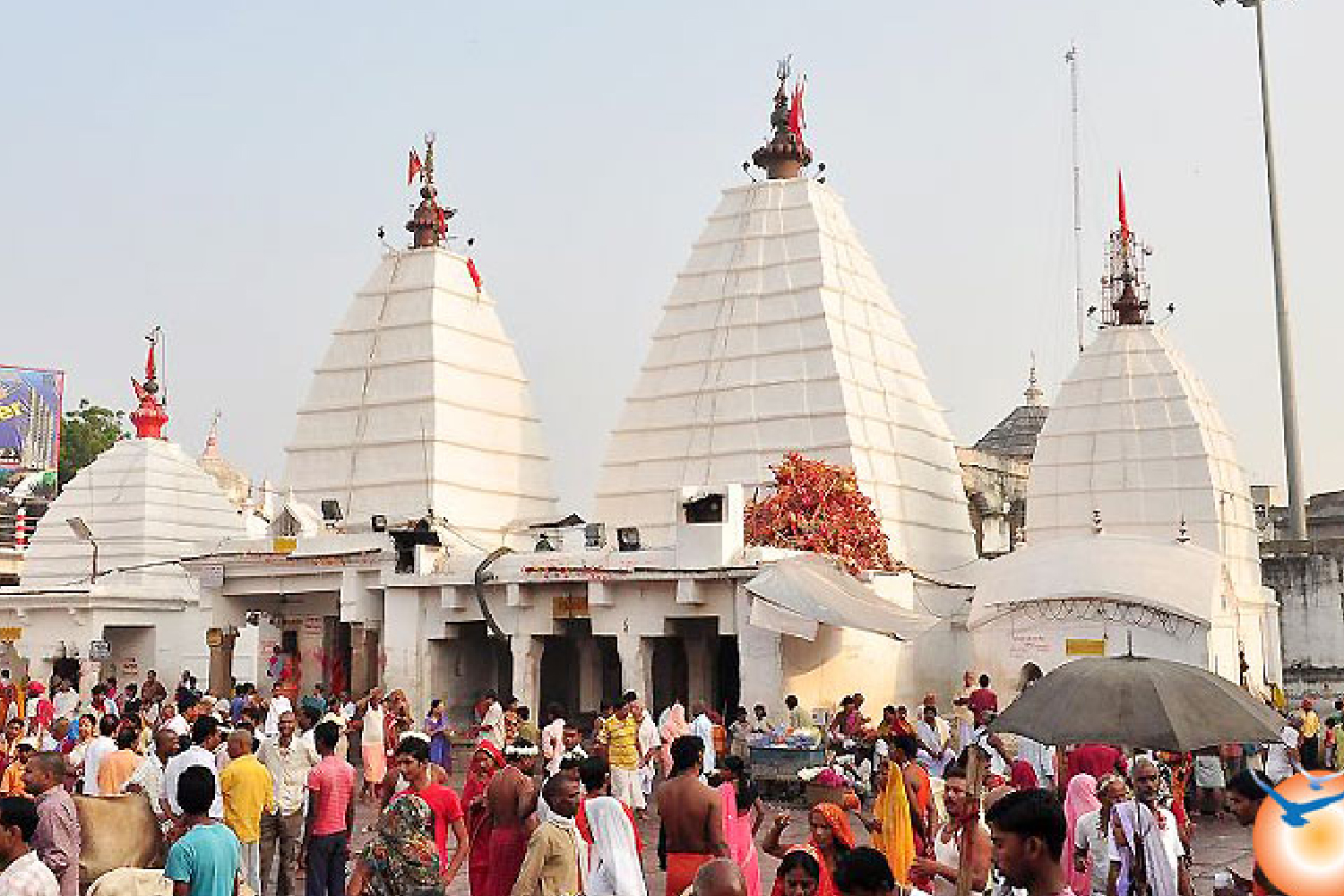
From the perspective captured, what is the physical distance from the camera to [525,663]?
2702 cm

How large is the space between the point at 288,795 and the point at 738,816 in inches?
175

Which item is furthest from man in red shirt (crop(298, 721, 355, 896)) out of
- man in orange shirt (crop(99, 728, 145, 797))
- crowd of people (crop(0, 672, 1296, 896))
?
man in orange shirt (crop(99, 728, 145, 797))

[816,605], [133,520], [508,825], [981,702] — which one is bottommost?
[508,825]

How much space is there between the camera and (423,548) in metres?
28.0

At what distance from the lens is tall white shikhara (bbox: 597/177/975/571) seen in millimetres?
32500

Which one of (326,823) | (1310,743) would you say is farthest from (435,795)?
(1310,743)

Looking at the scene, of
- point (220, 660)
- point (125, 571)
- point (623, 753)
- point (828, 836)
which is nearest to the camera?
point (828, 836)

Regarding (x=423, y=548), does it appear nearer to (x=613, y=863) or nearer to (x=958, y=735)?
(x=958, y=735)

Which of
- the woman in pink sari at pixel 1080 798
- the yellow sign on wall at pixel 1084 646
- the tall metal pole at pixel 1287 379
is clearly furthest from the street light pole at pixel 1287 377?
the woman in pink sari at pixel 1080 798

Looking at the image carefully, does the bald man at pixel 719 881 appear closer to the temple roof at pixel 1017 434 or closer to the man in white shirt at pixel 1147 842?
the man in white shirt at pixel 1147 842

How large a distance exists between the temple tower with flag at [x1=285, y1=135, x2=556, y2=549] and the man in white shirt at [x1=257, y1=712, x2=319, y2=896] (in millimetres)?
21802

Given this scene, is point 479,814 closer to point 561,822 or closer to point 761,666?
point 561,822

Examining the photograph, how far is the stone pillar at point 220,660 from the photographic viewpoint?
96.0ft

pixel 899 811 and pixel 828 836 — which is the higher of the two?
pixel 828 836
